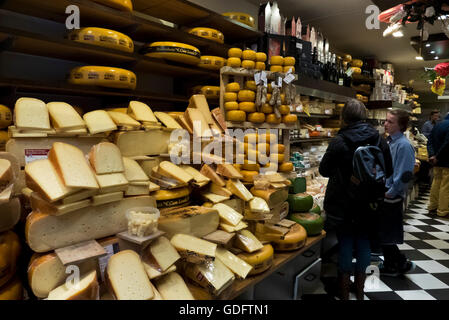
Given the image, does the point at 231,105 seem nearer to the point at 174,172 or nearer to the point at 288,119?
the point at 288,119

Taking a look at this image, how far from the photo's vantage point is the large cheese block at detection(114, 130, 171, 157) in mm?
A: 1888

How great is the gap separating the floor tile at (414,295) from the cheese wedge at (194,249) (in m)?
2.28

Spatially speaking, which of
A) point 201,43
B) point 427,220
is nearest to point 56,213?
point 201,43

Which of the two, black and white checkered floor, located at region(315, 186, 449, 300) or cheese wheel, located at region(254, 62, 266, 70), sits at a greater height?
cheese wheel, located at region(254, 62, 266, 70)

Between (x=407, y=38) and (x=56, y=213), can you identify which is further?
(x=407, y=38)

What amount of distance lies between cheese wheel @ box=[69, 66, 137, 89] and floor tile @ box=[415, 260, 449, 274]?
12.3ft

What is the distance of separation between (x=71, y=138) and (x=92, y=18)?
1.21m

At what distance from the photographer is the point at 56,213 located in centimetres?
126

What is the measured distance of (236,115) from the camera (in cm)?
258

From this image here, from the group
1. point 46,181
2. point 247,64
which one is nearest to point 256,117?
point 247,64

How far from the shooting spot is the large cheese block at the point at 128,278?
1200mm

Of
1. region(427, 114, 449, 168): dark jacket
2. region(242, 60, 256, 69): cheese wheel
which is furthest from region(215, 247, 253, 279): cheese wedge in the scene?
region(427, 114, 449, 168): dark jacket

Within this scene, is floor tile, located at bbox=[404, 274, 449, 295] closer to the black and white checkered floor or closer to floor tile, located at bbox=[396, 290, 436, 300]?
the black and white checkered floor
